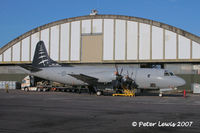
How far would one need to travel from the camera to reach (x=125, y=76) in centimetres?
3388

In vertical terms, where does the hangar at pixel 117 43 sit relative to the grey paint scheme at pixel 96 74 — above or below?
above

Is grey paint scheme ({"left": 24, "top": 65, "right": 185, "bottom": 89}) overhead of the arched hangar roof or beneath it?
beneath

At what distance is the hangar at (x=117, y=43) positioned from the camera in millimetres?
49250

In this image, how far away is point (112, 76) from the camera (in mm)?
33906

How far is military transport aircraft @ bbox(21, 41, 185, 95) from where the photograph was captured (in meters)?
32.6

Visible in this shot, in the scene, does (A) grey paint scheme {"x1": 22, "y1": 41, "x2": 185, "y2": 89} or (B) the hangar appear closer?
(A) grey paint scheme {"x1": 22, "y1": 41, "x2": 185, "y2": 89}

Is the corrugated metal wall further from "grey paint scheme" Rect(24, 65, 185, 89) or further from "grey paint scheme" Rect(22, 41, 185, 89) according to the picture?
"grey paint scheme" Rect(24, 65, 185, 89)

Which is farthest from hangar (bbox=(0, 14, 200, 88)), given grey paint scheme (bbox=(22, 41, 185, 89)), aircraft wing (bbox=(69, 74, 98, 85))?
aircraft wing (bbox=(69, 74, 98, 85))

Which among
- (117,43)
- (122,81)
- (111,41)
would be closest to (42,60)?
(122,81)

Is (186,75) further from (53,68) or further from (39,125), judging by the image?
(39,125)

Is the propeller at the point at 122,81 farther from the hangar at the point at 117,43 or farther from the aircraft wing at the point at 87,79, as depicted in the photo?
the hangar at the point at 117,43

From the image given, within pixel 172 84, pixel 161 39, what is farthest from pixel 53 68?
pixel 161 39

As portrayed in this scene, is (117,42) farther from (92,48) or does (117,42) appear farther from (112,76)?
(112,76)

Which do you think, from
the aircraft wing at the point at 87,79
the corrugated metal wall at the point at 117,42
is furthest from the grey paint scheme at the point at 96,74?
the corrugated metal wall at the point at 117,42
